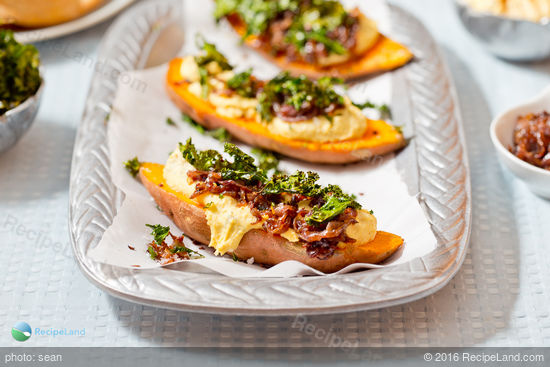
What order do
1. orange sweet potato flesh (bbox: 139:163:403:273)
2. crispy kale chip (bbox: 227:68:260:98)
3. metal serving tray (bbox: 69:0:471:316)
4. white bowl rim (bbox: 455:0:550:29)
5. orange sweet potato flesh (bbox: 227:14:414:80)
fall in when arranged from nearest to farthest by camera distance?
metal serving tray (bbox: 69:0:471:316), orange sweet potato flesh (bbox: 139:163:403:273), crispy kale chip (bbox: 227:68:260:98), white bowl rim (bbox: 455:0:550:29), orange sweet potato flesh (bbox: 227:14:414:80)

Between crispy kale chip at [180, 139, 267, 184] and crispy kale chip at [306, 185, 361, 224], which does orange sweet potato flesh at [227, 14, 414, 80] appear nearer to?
crispy kale chip at [180, 139, 267, 184]

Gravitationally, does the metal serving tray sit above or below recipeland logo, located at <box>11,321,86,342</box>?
above

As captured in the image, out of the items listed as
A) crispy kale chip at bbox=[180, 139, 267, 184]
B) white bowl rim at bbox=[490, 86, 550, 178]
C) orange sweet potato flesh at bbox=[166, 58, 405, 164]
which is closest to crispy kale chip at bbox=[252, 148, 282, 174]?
orange sweet potato flesh at bbox=[166, 58, 405, 164]

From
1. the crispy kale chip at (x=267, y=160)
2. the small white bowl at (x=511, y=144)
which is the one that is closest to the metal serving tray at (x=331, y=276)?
the small white bowl at (x=511, y=144)

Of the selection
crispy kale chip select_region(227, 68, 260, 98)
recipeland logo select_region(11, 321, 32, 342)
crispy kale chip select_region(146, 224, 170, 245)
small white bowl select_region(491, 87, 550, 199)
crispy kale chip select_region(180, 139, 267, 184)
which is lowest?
recipeland logo select_region(11, 321, 32, 342)

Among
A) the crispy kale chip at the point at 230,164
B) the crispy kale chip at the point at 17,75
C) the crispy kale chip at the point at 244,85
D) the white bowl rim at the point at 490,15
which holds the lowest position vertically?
the crispy kale chip at the point at 17,75

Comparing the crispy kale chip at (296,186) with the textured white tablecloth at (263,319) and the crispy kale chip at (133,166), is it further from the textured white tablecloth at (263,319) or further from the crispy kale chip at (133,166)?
the crispy kale chip at (133,166)

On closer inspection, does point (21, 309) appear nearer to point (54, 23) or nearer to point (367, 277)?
point (367, 277)
